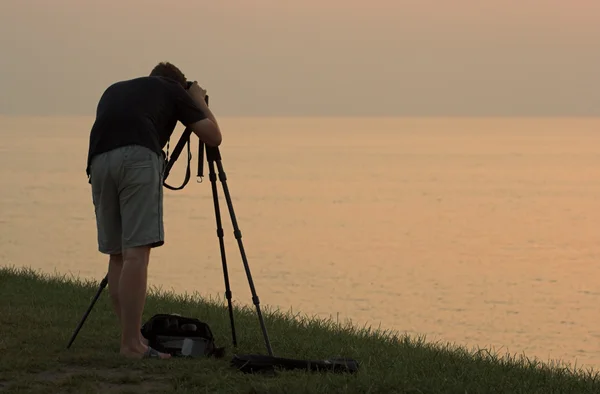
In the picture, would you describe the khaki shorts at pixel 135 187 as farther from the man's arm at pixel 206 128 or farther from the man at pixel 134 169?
the man's arm at pixel 206 128

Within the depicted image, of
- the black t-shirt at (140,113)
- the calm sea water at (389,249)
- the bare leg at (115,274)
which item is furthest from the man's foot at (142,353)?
the calm sea water at (389,249)

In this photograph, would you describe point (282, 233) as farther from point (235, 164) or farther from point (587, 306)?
point (235, 164)

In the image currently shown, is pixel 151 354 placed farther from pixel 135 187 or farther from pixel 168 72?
pixel 168 72

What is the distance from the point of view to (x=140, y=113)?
7555mm

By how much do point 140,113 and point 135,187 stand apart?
53 cm

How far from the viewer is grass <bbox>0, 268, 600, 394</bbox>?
22.2 feet

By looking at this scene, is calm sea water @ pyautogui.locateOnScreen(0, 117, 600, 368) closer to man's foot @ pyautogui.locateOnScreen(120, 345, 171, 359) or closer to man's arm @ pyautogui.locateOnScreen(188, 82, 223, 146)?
man's foot @ pyautogui.locateOnScreen(120, 345, 171, 359)

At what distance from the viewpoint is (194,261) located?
95.1 ft

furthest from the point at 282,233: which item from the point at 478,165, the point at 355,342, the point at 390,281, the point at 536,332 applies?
the point at 478,165

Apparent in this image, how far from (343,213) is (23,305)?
3476 cm

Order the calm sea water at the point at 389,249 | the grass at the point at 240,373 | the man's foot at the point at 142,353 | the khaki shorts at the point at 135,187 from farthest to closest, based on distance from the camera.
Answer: the calm sea water at the point at 389,249 < the man's foot at the point at 142,353 < the khaki shorts at the point at 135,187 < the grass at the point at 240,373

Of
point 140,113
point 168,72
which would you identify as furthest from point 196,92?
point 140,113

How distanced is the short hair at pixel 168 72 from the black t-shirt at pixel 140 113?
116 millimetres

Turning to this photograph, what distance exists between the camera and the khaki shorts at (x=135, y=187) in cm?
748
